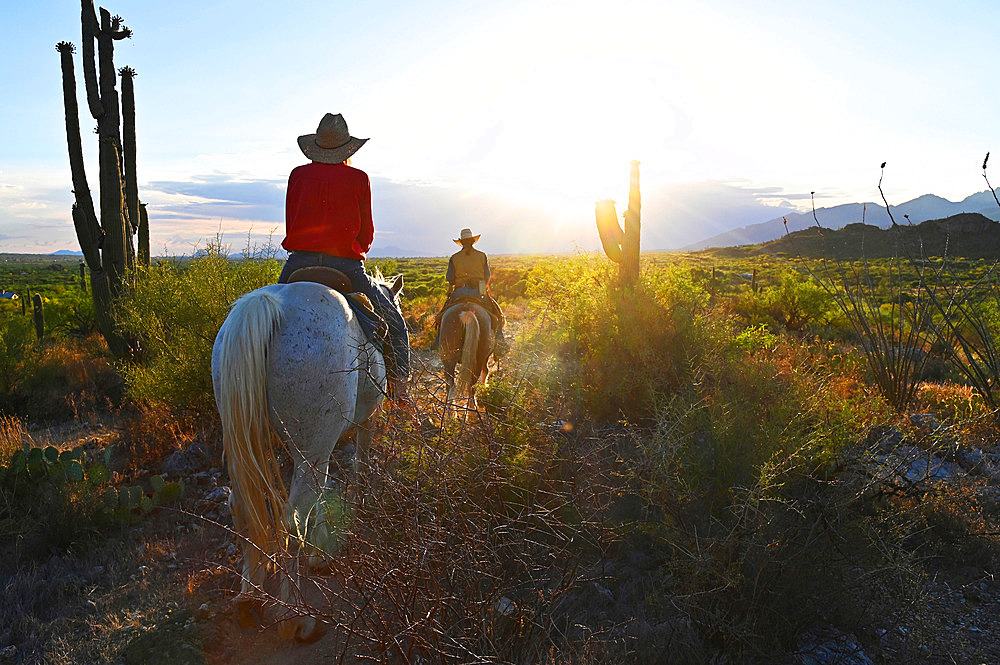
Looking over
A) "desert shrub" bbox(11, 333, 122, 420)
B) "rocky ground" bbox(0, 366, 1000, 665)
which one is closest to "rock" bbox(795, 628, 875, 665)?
"rocky ground" bbox(0, 366, 1000, 665)

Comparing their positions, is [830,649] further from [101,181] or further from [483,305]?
[101,181]

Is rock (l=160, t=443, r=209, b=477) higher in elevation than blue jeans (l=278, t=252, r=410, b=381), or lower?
lower

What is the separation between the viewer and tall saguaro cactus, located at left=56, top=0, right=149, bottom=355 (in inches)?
362

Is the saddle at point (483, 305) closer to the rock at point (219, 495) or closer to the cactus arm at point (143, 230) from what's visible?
the rock at point (219, 495)

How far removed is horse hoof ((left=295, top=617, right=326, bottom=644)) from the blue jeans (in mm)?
1614

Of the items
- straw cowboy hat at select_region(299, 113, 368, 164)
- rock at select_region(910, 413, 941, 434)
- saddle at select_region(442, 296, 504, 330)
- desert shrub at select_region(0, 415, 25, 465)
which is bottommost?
desert shrub at select_region(0, 415, 25, 465)

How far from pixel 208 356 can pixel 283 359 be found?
13.1 ft

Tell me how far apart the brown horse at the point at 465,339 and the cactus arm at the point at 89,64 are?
7.45 m

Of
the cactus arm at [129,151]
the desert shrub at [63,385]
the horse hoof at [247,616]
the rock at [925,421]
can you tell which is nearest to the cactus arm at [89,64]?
the cactus arm at [129,151]

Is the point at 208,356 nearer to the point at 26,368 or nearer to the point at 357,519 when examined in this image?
the point at 26,368

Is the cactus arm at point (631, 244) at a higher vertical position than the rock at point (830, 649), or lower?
higher

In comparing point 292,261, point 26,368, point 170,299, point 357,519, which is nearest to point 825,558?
point 357,519

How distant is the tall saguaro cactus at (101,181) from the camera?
30.1 feet

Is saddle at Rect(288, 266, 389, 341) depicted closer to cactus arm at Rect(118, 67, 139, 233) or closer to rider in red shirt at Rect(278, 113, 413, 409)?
rider in red shirt at Rect(278, 113, 413, 409)
